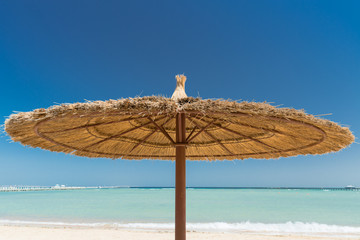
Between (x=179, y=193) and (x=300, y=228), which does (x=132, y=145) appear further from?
(x=300, y=228)

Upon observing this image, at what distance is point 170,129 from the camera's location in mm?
3514

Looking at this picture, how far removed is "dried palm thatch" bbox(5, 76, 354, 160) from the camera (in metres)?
1.98

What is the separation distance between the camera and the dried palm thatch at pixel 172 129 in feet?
6.49

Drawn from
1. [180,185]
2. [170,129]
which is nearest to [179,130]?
[180,185]

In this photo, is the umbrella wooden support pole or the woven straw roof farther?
the umbrella wooden support pole

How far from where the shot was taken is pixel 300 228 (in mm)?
8914

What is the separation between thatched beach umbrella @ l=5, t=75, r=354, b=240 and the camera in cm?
198

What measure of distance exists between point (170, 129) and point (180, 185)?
2.97 feet

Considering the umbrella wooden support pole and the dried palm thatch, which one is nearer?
the dried palm thatch

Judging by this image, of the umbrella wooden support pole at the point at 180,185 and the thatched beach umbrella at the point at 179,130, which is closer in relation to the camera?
the thatched beach umbrella at the point at 179,130

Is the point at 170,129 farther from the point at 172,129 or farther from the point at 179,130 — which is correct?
the point at 179,130

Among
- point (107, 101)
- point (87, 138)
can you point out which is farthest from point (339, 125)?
point (87, 138)

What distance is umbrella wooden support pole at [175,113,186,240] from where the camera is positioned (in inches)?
107

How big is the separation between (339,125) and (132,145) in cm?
247
